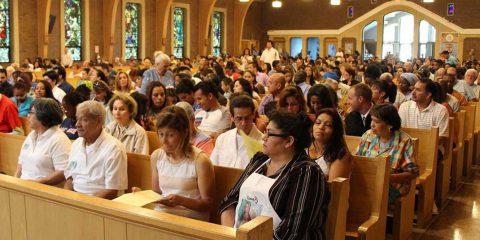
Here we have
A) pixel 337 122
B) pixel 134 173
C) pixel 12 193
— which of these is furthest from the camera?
pixel 134 173

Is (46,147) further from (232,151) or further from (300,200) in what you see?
(300,200)

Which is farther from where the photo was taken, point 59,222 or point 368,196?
point 368,196

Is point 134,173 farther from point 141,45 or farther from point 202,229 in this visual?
point 141,45

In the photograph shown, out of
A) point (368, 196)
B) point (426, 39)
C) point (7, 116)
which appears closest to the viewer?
point (368, 196)

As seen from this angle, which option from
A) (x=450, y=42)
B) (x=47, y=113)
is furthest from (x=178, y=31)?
(x=47, y=113)

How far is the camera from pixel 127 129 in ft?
16.7

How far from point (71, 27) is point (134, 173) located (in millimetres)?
16846

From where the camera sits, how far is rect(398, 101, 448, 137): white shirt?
20.0 feet

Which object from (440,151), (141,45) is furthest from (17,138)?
(141,45)

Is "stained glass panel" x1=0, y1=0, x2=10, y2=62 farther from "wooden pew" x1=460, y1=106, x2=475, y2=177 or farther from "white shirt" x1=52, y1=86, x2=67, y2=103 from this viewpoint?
"wooden pew" x1=460, y1=106, x2=475, y2=177

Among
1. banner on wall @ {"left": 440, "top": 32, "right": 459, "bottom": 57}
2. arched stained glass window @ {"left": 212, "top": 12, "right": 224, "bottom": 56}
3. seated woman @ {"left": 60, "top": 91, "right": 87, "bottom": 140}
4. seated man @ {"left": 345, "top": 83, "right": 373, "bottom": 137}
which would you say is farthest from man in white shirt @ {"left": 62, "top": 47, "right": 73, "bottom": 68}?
banner on wall @ {"left": 440, "top": 32, "right": 459, "bottom": 57}

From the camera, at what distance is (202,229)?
2.37 meters

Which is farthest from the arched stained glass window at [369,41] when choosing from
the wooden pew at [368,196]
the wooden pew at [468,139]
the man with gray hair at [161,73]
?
the wooden pew at [368,196]

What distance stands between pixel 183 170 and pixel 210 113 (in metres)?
2.39
